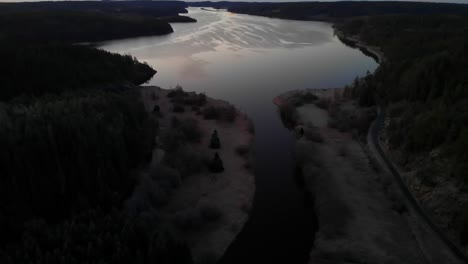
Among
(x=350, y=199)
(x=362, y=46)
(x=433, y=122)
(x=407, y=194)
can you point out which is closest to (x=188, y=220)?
(x=350, y=199)

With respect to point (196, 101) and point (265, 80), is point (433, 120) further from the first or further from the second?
point (265, 80)

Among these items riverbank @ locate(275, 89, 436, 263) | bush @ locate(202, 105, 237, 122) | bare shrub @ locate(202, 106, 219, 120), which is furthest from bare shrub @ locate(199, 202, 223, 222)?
bare shrub @ locate(202, 106, 219, 120)

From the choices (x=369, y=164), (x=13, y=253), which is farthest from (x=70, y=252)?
(x=369, y=164)

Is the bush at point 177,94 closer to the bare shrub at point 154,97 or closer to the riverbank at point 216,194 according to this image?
the bare shrub at point 154,97

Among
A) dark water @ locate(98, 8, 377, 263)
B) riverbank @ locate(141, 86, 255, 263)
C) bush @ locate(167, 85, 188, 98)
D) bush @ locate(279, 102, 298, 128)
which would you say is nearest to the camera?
riverbank @ locate(141, 86, 255, 263)

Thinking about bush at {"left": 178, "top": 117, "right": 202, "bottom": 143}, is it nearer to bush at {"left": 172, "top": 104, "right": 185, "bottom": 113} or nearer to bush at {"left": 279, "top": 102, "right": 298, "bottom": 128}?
bush at {"left": 172, "top": 104, "right": 185, "bottom": 113}

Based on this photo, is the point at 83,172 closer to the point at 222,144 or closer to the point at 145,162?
the point at 145,162

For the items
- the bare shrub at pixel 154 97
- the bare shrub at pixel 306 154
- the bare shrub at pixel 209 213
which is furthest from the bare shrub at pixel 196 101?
the bare shrub at pixel 209 213

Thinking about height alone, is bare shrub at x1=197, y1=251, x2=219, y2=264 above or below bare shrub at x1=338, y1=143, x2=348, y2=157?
below
